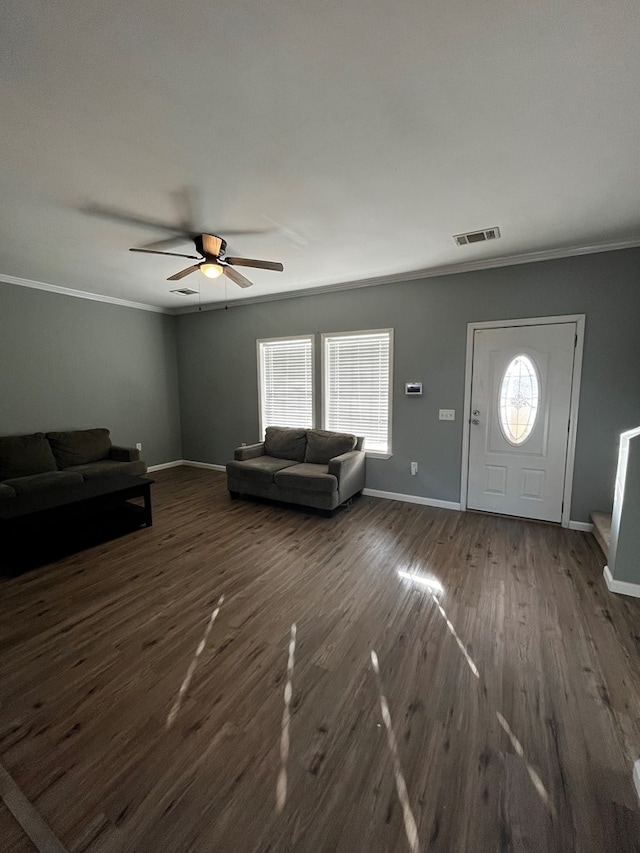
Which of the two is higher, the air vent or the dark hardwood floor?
the air vent

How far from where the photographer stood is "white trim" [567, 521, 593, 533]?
3594mm

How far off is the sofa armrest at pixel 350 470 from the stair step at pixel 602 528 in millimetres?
2449

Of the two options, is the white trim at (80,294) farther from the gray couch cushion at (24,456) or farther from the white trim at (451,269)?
the gray couch cushion at (24,456)

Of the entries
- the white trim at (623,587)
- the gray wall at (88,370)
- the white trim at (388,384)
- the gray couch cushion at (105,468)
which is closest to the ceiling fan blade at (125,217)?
the white trim at (388,384)

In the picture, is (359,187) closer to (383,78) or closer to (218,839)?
(383,78)

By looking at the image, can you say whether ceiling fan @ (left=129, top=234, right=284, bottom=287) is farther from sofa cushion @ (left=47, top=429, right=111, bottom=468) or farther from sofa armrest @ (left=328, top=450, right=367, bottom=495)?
sofa cushion @ (left=47, top=429, right=111, bottom=468)

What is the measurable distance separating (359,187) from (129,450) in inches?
173

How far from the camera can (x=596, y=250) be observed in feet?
11.1

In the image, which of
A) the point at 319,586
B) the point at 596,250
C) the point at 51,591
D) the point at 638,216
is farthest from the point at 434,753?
the point at 596,250

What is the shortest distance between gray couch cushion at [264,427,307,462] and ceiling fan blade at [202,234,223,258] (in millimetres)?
2580

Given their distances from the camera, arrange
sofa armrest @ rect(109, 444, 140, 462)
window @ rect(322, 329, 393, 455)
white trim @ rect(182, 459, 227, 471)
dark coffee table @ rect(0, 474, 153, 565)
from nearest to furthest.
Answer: dark coffee table @ rect(0, 474, 153, 565)
window @ rect(322, 329, 393, 455)
sofa armrest @ rect(109, 444, 140, 462)
white trim @ rect(182, 459, 227, 471)

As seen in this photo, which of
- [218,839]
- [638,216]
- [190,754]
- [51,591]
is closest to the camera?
[218,839]

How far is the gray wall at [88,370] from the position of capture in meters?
4.52

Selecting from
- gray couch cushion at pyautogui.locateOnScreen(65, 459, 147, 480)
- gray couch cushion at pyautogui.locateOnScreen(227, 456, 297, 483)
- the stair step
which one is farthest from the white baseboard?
the stair step
